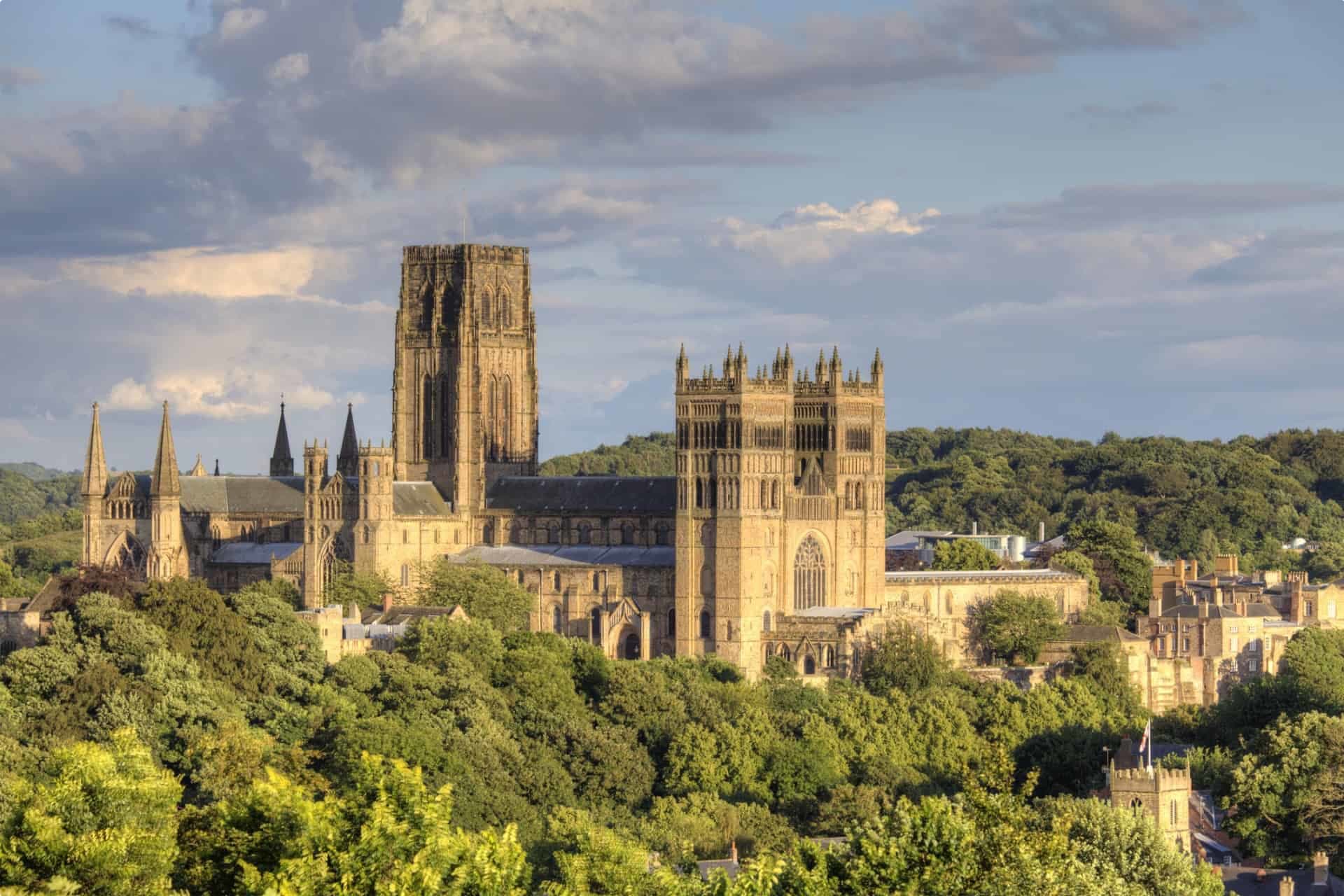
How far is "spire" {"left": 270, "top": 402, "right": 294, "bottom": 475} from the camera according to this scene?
156 metres

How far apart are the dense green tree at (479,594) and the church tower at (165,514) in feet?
39.8

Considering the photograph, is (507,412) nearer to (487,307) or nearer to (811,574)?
(487,307)

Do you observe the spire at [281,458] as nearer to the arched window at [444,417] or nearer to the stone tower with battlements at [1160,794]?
the arched window at [444,417]

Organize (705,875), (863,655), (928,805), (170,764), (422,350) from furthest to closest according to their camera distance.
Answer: (422,350), (863,655), (170,764), (705,875), (928,805)

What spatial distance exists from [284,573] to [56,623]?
24.6 m

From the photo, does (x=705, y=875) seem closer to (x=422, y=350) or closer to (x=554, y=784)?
(x=554, y=784)

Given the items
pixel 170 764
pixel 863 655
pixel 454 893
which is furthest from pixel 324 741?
pixel 454 893

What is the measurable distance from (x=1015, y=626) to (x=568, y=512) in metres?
20.7

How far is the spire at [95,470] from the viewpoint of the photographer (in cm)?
14150

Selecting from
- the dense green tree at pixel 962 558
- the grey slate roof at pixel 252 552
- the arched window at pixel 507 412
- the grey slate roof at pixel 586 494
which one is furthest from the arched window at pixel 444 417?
the dense green tree at pixel 962 558

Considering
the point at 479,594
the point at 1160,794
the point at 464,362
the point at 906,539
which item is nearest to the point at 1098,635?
the point at 479,594

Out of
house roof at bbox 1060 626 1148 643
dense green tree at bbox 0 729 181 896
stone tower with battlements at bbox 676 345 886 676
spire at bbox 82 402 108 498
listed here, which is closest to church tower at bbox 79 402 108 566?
spire at bbox 82 402 108 498

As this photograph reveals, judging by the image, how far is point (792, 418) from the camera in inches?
5212

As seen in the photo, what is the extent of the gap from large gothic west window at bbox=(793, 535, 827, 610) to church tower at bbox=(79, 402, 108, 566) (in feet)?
105
